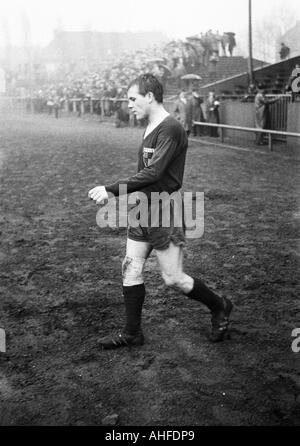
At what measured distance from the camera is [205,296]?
3.78 m

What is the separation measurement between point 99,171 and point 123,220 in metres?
4.23

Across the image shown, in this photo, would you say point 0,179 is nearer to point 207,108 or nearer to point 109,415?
point 109,415

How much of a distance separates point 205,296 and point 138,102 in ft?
4.51

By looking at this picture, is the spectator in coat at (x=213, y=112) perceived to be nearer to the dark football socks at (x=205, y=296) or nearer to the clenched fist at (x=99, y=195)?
the dark football socks at (x=205, y=296)

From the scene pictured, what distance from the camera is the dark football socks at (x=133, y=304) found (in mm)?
3713

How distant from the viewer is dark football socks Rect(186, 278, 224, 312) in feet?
12.3

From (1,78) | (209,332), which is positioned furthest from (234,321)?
(1,78)

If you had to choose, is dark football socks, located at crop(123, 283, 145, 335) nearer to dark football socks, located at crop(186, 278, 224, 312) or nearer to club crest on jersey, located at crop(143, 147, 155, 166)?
dark football socks, located at crop(186, 278, 224, 312)


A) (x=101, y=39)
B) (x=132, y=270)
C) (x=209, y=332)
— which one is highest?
(x=101, y=39)

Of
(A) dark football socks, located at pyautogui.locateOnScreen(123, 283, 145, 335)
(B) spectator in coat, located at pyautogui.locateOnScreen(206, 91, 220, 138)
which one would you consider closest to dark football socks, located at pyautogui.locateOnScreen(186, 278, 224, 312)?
(A) dark football socks, located at pyautogui.locateOnScreen(123, 283, 145, 335)

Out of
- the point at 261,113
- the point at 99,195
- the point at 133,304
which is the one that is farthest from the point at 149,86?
the point at 261,113

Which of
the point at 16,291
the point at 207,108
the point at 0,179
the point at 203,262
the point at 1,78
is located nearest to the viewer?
the point at 16,291

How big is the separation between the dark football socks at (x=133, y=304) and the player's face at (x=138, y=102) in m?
1.14

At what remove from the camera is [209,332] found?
3988 mm
